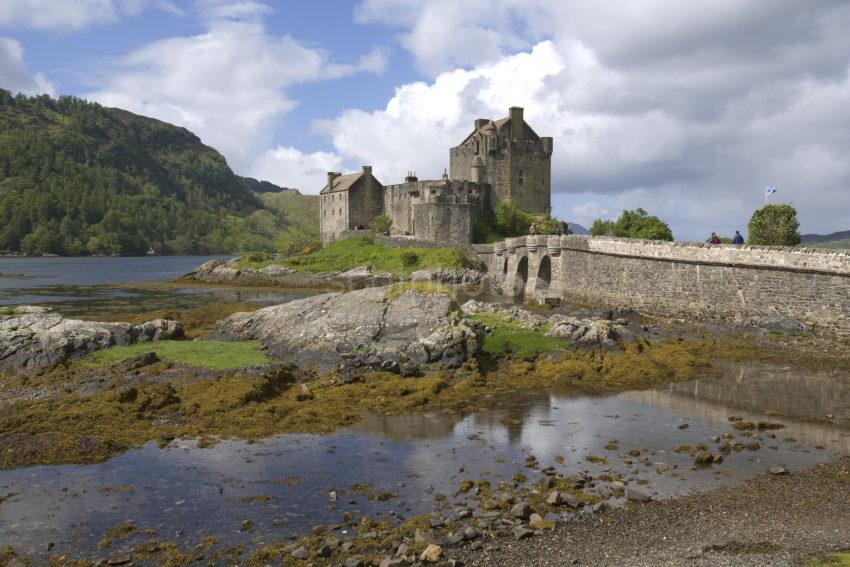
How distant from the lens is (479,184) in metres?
72.7

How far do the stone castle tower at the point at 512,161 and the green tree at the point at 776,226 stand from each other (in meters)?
30.2

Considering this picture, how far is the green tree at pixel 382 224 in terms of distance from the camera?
265ft

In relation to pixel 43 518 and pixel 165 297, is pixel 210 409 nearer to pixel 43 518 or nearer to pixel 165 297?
pixel 43 518

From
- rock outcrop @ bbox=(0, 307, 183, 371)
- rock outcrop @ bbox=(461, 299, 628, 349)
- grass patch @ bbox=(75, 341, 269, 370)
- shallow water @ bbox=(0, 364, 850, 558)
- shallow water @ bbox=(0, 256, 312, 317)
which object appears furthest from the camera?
shallow water @ bbox=(0, 256, 312, 317)

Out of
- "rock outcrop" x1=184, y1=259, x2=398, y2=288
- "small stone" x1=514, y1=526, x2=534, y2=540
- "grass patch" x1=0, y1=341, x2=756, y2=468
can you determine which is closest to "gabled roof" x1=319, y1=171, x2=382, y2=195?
"rock outcrop" x1=184, y1=259, x2=398, y2=288

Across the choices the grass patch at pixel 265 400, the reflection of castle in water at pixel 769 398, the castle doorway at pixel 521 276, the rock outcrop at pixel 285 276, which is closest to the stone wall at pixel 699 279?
the castle doorway at pixel 521 276

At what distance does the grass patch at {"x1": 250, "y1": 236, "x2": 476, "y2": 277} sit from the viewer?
64375 millimetres

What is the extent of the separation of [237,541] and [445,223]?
5954 centimetres

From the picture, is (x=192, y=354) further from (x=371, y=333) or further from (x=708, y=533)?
(x=708, y=533)

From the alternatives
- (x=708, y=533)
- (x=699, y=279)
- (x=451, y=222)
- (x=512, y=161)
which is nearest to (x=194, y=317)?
(x=699, y=279)

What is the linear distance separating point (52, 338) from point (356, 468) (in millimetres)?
15921

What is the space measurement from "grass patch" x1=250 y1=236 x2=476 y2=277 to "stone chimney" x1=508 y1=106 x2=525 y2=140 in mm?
16971

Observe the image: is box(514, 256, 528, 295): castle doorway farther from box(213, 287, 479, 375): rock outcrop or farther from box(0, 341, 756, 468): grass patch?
box(0, 341, 756, 468): grass patch

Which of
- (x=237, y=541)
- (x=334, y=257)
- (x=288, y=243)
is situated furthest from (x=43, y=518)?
(x=288, y=243)
